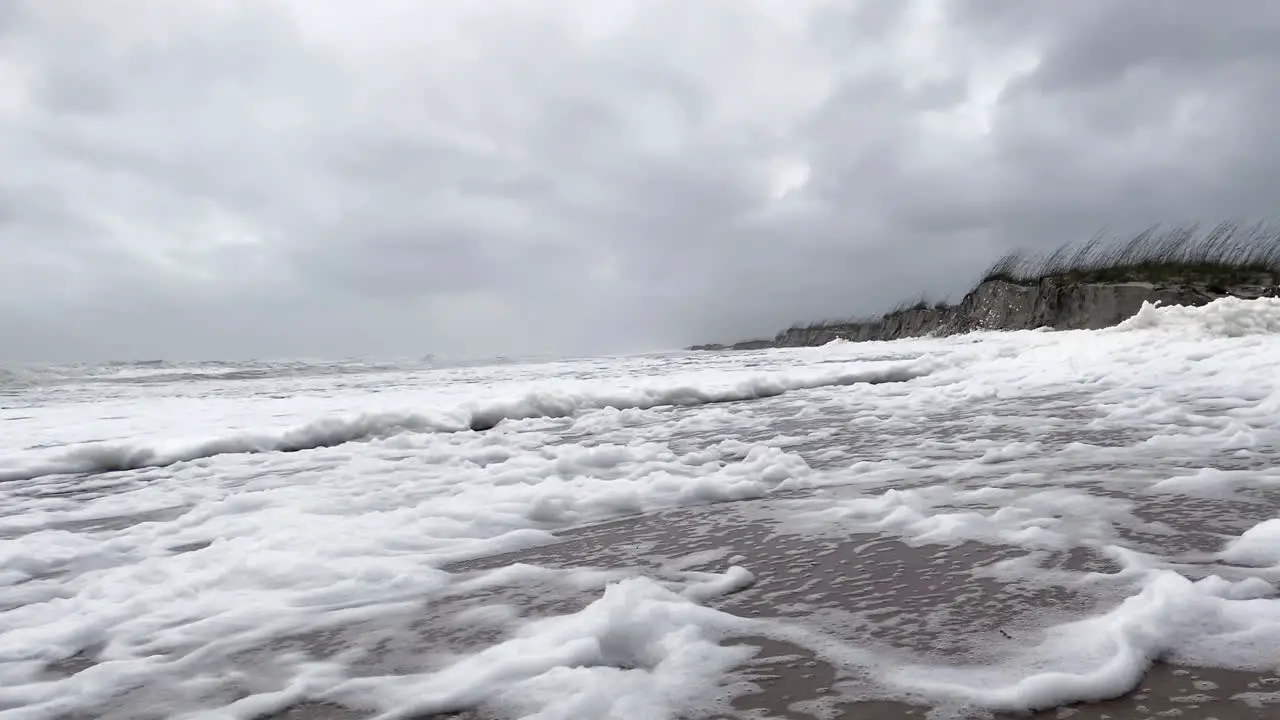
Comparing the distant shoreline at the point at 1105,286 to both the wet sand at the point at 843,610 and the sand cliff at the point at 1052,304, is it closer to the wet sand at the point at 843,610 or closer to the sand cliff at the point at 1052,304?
the sand cliff at the point at 1052,304

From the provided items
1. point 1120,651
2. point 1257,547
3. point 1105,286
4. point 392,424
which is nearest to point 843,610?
point 1120,651

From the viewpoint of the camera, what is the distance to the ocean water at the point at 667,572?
138 cm

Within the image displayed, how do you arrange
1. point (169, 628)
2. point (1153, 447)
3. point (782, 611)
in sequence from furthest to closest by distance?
point (1153, 447) < point (169, 628) < point (782, 611)

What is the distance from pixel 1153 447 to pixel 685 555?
99.5 inches

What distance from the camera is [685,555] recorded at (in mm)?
2279

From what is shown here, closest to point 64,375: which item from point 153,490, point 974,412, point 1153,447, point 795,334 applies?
point 153,490

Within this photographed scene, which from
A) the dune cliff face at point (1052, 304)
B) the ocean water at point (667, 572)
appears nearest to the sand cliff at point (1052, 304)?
the dune cliff face at point (1052, 304)

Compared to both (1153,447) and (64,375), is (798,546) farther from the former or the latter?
(64,375)

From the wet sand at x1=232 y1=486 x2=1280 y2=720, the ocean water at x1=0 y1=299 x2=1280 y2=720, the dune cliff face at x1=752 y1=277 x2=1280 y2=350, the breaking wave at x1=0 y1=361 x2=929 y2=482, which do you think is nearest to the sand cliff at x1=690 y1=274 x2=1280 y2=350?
the dune cliff face at x1=752 y1=277 x2=1280 y2=350

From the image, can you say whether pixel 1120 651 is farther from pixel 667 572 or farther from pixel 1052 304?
pixel 1052 304

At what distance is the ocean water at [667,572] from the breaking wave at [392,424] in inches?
2.4

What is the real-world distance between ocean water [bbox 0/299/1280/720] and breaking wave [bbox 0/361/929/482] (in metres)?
0.06

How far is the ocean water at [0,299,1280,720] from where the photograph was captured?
4.54 feet

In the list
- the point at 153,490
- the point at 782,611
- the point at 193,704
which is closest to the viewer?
the point at 193,704
